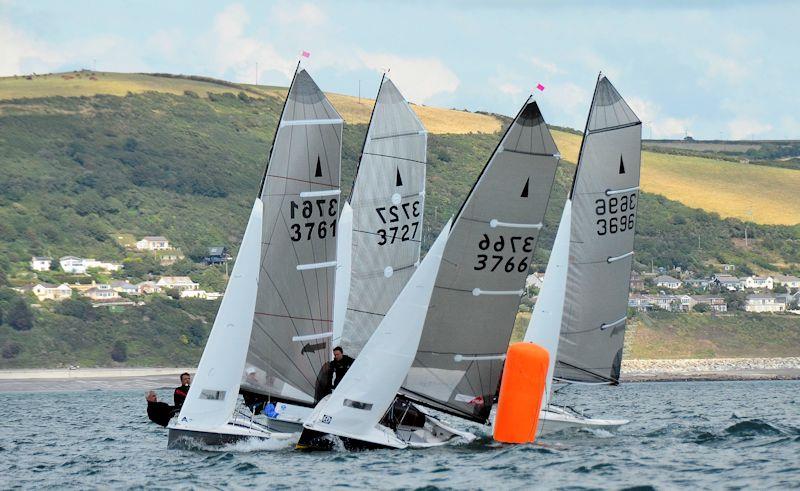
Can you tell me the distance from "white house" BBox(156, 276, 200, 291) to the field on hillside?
2574 inches

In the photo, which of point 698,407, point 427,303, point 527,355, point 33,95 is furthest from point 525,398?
point 33,95

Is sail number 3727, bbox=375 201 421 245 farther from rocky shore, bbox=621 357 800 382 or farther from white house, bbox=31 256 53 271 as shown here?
white house, bbox=31 256 53 271

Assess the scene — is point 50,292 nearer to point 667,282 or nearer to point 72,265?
point 72,265

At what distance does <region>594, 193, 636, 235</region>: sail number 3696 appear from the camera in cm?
3147

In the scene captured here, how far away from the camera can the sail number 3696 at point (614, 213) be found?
31.5m

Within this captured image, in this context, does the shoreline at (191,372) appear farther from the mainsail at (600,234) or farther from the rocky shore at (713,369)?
the mainsail at (600,234)

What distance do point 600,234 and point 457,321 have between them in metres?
6.09

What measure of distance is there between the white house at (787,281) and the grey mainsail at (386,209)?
12337 centimetres

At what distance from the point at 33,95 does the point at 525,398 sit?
15963 cm

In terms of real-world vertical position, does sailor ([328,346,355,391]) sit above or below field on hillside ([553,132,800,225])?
below

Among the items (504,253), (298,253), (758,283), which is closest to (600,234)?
(504,253)

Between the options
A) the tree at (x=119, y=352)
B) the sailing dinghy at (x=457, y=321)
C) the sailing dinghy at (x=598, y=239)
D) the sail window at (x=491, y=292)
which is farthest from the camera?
the tree at (x=119, y=352)

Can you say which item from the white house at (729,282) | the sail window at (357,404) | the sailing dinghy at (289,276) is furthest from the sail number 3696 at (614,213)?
the white house at (729,282)

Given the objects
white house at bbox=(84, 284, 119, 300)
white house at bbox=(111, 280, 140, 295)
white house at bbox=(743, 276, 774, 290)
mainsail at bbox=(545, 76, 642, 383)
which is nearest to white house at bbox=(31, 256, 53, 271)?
white house at bbox=(111, 280, 140, 295)
